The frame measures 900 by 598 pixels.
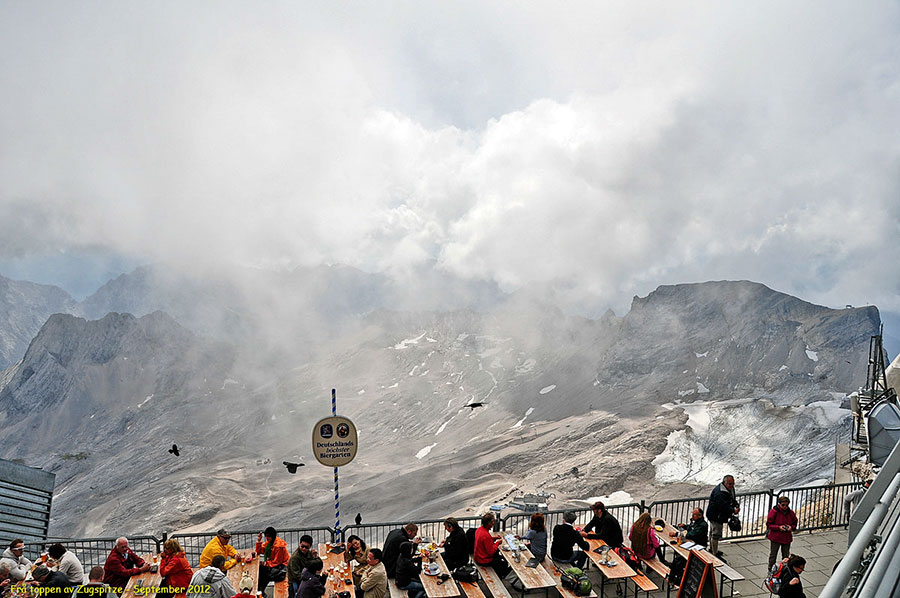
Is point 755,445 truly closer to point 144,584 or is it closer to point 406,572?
point 406,572

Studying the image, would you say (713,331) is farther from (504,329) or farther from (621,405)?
(504,329)

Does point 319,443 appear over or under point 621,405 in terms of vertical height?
under

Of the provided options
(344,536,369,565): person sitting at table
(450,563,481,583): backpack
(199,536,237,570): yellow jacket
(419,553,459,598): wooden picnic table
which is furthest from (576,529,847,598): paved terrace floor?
(199,536,237,570): yellow jacket

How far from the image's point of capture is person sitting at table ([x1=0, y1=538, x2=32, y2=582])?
9742 mm

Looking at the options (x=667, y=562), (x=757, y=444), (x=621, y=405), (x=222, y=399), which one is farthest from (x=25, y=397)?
(x=667, y=562)

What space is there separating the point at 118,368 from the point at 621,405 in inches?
5540

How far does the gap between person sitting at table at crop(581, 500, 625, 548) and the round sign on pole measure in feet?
17.1

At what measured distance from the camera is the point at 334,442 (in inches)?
475

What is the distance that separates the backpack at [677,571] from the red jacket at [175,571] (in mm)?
8561

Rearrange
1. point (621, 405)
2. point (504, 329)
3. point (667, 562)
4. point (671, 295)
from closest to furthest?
point (667, 562) < point (621, 405) < point (671, 295) < point (504, 329)

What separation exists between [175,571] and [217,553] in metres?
0.88

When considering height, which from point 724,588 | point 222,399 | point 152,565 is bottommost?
point 724,588

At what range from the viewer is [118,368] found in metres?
160

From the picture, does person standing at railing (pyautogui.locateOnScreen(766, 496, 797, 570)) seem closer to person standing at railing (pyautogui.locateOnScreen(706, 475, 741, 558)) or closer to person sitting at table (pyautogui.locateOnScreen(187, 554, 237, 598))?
person standing at railing (pyautogui.locateOnScreen(706, 475, 741, 558))
